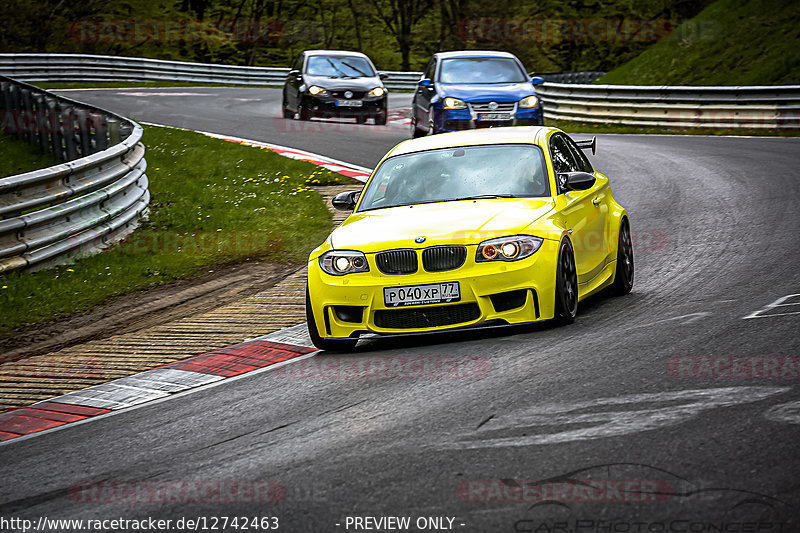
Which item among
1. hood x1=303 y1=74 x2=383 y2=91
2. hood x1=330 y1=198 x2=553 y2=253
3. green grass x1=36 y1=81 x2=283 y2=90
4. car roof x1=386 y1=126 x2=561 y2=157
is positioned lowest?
green grass x1=36 y1=81 x2=283 y2=90

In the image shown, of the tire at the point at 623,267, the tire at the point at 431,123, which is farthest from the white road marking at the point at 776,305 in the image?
the tire at the point at 431,123

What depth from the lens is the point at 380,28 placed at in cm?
6097

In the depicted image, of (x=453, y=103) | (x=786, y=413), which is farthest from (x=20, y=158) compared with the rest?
(x=786, y=413)

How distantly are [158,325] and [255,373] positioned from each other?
7.55 ft

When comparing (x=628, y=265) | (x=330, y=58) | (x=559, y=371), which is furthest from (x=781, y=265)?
(x=330, y=58)

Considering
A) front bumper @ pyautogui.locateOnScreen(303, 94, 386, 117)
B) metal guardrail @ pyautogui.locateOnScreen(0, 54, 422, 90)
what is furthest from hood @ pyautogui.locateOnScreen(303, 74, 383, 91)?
metal guardrail @ pyautogui.locateOnScreen(0, 54, 422, 90)

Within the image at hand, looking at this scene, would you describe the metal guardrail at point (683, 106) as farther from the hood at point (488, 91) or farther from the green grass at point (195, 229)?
the green grass at point (195, 229)

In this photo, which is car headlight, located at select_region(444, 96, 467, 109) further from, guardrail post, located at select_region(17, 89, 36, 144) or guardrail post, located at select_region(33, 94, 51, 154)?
guardrail post, located at select_region(17, 89, 36, 144)

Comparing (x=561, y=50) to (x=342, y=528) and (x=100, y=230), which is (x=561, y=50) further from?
(x=342, y=528)

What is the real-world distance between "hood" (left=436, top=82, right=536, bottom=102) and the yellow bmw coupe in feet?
32.7

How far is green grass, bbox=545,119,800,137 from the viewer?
78.6ft

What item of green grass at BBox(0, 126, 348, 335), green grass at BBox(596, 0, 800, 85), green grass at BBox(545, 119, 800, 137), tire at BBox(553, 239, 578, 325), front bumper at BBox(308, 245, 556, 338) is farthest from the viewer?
green grass at BBox(596, 0, 800, 85)

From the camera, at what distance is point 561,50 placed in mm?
60188

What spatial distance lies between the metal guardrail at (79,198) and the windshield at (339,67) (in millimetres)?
8996
